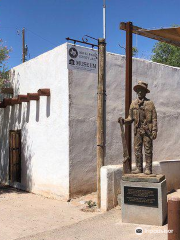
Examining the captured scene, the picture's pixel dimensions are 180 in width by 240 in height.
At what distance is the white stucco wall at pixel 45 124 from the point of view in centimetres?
860

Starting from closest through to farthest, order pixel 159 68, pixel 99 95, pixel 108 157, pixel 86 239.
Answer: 1. pixel 86 239
2. pixel 99 95
3. pixel 108 157
4. pixel 159 68

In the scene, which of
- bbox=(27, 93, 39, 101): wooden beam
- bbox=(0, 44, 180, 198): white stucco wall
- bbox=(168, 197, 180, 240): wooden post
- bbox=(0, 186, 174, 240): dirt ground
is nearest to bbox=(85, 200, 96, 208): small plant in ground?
bbox=(0, 186, 174, 240): dirt ground

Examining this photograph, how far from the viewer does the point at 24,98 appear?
995 centimetres

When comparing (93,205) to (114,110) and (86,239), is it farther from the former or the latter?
(114,110)

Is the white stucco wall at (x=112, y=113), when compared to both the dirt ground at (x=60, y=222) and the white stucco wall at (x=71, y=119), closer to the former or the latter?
the white stucco wall at (x=71, y=119)

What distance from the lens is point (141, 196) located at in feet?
20.6

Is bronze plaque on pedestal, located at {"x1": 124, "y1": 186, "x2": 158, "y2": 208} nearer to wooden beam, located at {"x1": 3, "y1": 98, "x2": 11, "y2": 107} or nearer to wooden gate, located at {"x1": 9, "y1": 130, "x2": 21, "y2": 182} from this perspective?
wooden gate, located at {"x1": 9, "y1": 130, "x2": 21, "y2": 182}

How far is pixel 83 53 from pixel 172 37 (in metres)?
2.43

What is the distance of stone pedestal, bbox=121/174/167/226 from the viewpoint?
20.2ft

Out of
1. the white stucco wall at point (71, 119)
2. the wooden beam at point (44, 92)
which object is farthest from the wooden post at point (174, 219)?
the wooden beam at point (44, 92)

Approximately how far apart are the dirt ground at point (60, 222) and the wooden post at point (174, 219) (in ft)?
4.22

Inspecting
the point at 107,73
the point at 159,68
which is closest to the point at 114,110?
the point at 107,73

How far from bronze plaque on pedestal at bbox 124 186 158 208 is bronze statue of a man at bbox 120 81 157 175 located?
40cm

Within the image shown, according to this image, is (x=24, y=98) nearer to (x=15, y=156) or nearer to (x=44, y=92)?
(x=44, y=92)
